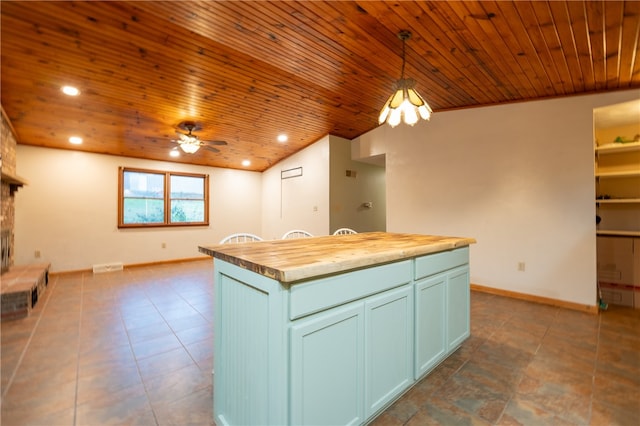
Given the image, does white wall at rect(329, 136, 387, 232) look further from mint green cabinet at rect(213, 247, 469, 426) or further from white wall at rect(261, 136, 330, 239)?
mint green cabinet at rect(213, 247, 469, 426)

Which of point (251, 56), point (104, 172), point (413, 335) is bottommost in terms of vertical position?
point (413, 335)

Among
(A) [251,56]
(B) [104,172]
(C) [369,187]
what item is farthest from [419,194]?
(B) [104,172]

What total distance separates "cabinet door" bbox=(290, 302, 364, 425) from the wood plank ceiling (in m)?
2.33

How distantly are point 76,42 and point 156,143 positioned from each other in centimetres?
277

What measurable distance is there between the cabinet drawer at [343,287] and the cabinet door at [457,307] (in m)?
0.70

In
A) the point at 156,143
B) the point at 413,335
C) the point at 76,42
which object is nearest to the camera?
the point at 413,335

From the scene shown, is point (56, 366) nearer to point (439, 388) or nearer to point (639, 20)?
point (439, 388)

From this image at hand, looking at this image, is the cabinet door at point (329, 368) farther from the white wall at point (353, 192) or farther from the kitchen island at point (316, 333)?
the white wall at point (353, 192)

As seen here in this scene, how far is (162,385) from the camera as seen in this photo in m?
1.90

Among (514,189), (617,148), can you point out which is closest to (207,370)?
(514,189)

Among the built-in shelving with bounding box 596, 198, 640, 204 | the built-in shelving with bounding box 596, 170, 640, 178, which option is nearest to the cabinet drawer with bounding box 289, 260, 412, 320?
the built-in shelving with bounding box 596, 198, 640, 204

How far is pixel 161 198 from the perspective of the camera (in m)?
6.18

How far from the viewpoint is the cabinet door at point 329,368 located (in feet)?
3.89

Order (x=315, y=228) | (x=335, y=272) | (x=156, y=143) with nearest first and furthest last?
(x=335, y=272), (x=156, y=143), (x=315, y=228)
